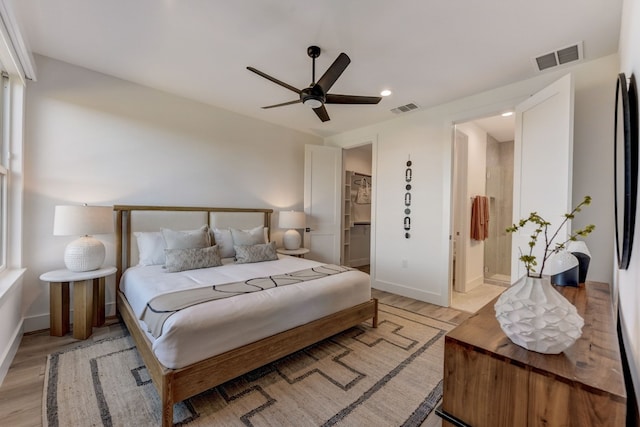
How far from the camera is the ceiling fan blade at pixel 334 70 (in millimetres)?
1979

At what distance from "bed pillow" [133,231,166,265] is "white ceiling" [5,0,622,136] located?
182 cm

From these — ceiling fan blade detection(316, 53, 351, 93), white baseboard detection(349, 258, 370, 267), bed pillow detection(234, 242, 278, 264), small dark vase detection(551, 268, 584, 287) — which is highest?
ceiling fan blade detection(316, 53, 351, 93)

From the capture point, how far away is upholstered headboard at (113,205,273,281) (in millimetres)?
3071

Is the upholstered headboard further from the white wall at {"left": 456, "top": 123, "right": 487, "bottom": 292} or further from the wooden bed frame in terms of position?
the white wall at {"left": 456, "top": 123, "right": 487, "bottom": 292}

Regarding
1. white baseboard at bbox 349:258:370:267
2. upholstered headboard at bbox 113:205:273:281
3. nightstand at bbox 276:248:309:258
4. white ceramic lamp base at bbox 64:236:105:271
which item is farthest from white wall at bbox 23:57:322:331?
white baseboard at bbox 349:258:370:267

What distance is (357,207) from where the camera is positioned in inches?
248

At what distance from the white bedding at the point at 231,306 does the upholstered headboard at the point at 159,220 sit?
380 mm

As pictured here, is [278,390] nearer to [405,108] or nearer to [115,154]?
[115,154]

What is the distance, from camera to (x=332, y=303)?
2.43 m

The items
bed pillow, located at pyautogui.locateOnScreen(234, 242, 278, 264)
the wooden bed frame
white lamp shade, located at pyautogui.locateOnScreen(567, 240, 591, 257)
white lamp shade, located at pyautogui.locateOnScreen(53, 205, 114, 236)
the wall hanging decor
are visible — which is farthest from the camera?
the wall hanging decor

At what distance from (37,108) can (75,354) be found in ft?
7.84

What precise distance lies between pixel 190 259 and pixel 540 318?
287 cm

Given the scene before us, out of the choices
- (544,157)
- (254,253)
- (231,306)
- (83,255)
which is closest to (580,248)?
(544,157)

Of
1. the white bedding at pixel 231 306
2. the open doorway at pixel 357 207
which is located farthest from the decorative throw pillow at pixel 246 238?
the open doorway at pixel 357 207
